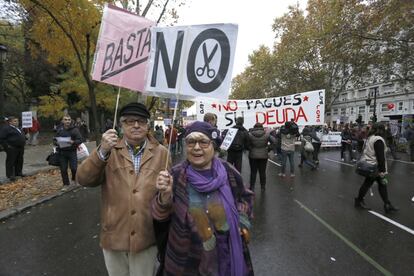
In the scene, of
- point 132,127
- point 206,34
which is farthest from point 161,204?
point 206,34

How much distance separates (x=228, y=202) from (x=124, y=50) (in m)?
1.70

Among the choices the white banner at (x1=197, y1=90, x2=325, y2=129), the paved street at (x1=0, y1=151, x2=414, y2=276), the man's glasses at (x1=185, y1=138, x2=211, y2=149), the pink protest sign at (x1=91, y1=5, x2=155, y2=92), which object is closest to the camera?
the man's glasses at (x1=185, y1=138, x2=211, y2=149)

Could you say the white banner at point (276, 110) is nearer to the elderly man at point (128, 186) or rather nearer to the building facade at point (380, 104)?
the elderly man at point (128, 186)

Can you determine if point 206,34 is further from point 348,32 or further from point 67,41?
point 348,32

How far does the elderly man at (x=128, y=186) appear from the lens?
241 centimetres

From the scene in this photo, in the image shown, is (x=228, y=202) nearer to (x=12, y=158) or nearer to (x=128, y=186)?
(x=128, y=186)

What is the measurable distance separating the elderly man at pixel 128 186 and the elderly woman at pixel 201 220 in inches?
7.9

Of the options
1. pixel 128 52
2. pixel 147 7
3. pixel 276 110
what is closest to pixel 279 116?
pixel 276 110

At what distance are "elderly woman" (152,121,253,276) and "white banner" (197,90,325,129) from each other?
10.6 meters

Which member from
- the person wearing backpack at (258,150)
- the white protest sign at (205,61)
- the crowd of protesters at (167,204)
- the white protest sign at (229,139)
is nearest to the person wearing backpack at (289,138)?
the person wearing backpack at (258,150)

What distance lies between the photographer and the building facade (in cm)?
4081

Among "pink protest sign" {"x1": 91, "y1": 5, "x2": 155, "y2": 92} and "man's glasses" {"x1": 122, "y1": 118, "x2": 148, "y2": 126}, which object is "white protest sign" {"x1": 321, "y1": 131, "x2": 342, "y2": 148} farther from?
"man's glasses" {"x1": 122, "y1": 118, "x2": 148, "y2": 126}

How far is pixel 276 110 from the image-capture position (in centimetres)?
1294

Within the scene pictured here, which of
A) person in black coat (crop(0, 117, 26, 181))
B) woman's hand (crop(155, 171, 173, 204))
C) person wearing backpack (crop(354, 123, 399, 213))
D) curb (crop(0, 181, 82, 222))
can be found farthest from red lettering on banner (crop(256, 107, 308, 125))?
woman's hand (crop(155, 171, 173, 204))
